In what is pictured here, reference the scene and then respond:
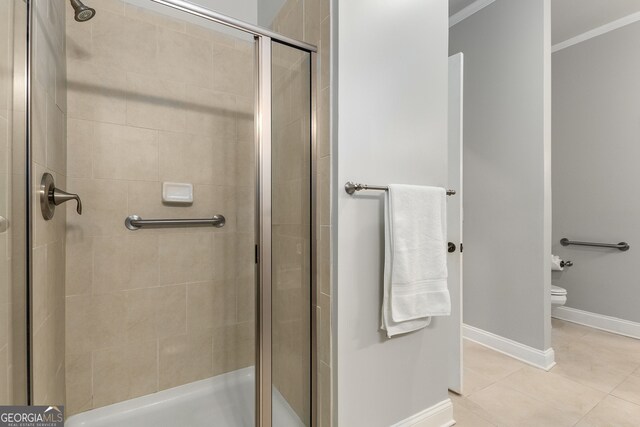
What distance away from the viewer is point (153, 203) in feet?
5.26

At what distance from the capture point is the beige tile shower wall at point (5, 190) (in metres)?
0.69

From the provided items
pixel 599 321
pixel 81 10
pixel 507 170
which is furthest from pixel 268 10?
pixel 599 321

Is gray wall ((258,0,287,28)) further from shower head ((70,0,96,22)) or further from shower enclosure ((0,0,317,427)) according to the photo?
shower head ((70,0,96,22))

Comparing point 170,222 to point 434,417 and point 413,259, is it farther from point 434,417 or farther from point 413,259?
point 434,417

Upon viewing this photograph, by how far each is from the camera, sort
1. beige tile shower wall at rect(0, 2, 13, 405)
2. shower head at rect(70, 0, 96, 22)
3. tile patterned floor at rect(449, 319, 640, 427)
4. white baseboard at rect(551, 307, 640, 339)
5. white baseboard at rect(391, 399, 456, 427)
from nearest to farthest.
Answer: beige tile shower wall at rect(0, 2, 13, 405) < shower head at rect(70, 0, 96, 22) < white baseboard at rect(391, 399, 456, 427) < tile patterned floor at rect(449, 319, 640, 427) < white baseboard at rect(551, 307, 640, 339)

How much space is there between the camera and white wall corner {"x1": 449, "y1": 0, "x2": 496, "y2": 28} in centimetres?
238

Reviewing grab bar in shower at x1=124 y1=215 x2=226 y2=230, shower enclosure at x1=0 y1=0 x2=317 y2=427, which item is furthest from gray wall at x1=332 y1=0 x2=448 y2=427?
grab bar in shower at x1=124 y1=215 x2=226 y2=230

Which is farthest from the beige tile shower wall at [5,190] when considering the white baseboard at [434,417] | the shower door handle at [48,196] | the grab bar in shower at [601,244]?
the grab bar in shower at [601,244]

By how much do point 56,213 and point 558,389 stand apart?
2.79 meters

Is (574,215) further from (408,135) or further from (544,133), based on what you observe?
(408,135)

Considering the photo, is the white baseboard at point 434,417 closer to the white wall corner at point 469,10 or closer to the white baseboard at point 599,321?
the white baseboard at point 599,321

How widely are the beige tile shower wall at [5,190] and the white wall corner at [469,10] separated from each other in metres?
2.87

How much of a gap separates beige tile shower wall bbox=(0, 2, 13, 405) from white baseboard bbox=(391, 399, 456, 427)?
1385 millimetres

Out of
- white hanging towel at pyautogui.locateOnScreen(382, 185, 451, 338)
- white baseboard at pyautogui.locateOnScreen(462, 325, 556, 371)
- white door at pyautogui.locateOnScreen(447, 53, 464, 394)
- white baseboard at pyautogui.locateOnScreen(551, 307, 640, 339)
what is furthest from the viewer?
white baseboard at pyautogui.locateOnScreen(551, 307, 640, 339)
